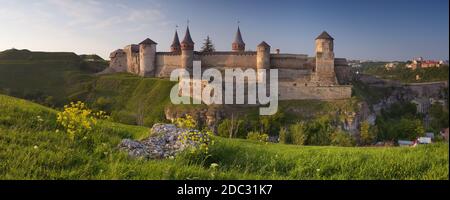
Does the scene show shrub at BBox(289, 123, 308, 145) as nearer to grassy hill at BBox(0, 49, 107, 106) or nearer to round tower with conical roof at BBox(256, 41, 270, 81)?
round tower with conical roof at BBox(256, 41, 270, 81)

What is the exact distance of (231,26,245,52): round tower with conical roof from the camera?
46.7 meters

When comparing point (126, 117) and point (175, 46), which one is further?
point (175, 46)

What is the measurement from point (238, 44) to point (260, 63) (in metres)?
5.33

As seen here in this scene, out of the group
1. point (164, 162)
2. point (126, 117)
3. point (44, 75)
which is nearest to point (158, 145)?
point (164, 162)

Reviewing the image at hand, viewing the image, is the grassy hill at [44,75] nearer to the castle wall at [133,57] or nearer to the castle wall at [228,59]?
the castle wall at [133,57]

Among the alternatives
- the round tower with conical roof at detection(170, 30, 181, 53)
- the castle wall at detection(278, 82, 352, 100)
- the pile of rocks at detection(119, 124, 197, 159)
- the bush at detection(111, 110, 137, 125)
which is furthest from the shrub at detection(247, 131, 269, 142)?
the round tower with conical roof at detection(170, 30, 181, 53)

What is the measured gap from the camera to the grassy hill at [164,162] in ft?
13.1

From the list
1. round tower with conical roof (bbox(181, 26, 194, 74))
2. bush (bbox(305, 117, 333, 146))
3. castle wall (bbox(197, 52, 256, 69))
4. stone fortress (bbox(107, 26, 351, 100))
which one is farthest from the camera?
round tower with conical roof (bbox(181, 26, 194, 74))

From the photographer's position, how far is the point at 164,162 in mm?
4551

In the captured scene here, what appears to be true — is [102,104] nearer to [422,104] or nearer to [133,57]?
[133,57]

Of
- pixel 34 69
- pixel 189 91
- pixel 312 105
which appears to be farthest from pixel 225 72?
pixel 34 69

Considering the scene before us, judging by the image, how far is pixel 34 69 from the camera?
177 feet

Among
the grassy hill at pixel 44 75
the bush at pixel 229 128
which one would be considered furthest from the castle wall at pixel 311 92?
the grassy hill at pixel 44 75
